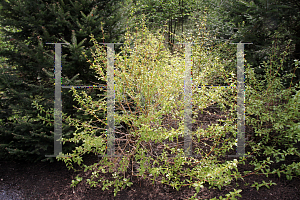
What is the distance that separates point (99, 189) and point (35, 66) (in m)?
1.81

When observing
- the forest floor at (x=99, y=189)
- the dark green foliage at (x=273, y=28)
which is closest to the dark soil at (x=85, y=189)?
the forest floor at (x=99, y=189)

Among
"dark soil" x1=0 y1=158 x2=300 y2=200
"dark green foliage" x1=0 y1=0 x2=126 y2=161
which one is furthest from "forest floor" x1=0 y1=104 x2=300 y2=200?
"dark green foliage" x1=0 y1=0 x2=126 y2=161

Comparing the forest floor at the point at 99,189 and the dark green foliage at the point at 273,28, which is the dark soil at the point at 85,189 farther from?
the dark green foliage at the point at 273,28

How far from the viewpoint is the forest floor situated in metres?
2.15

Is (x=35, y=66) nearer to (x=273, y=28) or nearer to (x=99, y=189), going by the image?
(x=99, y=189)

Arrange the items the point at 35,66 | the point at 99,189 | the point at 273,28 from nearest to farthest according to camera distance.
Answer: the point at 99,189
the point at 35,66
the point at 273,28

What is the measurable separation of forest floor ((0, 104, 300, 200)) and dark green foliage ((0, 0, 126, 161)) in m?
0.25

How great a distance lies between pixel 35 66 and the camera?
275 cm

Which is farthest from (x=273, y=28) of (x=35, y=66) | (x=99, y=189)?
A: (x=35, y=66)

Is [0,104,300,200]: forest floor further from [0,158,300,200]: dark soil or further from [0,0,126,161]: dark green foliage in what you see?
[0,0,126,161]: dark green foliage

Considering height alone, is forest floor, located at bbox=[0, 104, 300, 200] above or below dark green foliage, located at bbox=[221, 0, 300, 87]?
below

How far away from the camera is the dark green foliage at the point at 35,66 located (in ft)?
8.50

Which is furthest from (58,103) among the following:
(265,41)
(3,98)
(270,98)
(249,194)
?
(265,41)

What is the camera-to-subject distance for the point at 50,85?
2.88 m
